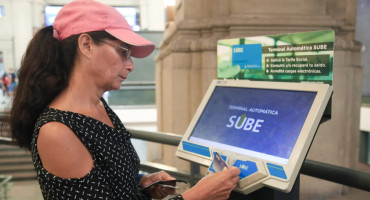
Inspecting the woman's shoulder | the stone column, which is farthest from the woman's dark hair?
the stone column

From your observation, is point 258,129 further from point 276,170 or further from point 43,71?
point 43,71

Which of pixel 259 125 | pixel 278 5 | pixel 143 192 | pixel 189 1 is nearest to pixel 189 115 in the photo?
pixel 189 1

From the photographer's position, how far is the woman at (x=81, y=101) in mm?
1126

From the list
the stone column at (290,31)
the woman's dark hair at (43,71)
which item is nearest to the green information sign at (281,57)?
the woman's dark hair at (43,71)

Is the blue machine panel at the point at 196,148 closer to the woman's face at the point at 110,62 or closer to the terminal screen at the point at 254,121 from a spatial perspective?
the terminal screen at the point at 254,121

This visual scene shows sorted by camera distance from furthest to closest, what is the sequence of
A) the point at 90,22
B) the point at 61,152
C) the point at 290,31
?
1. the point at 290,31
2. the point at 90,22
3. the point at 61,152

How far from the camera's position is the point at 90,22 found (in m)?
1.21

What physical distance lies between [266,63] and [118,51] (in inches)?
24.0

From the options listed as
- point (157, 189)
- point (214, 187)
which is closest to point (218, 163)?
point (214, 187)

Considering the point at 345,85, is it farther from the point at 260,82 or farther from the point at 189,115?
the point at 260,82

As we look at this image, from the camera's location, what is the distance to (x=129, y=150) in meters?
1.40

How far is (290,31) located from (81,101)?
9.64 ft

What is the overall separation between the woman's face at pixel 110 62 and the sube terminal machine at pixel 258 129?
0.44 metres

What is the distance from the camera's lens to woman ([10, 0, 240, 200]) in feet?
3.69
